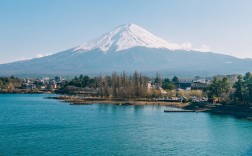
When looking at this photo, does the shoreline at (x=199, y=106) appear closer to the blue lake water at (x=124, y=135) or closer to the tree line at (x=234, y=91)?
the tree line at (x=234, y=91)

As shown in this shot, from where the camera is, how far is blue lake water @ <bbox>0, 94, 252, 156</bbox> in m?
21.8

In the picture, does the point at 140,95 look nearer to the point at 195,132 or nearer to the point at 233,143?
the point at 195,132

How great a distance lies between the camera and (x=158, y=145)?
2323 cm

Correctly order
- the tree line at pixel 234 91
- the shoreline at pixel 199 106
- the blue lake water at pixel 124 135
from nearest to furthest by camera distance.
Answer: the blue lake water at pixel 124 135
the shoreline at pixel 199 106
the tree line at pixel 234 91

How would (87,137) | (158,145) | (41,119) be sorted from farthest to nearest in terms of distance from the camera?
(41,119) → (87,137) → (158,145)

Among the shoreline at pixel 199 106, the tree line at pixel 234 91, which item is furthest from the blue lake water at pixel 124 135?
the tree line at pixel 234 91

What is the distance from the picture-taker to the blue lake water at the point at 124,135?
71.6ft

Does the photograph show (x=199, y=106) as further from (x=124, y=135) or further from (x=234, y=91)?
(x=124, y=135)

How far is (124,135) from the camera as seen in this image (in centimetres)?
2645

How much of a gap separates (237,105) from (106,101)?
18705mm

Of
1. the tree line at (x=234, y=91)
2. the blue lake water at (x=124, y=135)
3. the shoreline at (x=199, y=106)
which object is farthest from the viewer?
the tree line at (x=234, y=91)

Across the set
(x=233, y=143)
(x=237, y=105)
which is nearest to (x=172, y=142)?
(x=233, y=143)

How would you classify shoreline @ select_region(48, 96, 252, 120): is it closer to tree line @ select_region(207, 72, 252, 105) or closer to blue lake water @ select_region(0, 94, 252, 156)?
tree line @ select_region(207, 72, 252, 105)

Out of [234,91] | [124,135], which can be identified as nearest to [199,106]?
[234,91]
